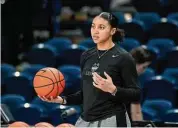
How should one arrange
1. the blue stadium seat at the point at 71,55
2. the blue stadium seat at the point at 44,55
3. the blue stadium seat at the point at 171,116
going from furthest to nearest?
the blue stadium seat at the point at 44,55, the blue stadium seat at the point at 71,55, the blue stadium seat at the point at 171,116

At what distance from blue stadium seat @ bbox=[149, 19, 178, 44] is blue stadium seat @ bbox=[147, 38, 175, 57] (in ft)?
0.89

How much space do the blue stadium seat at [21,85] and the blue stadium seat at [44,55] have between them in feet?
2.70

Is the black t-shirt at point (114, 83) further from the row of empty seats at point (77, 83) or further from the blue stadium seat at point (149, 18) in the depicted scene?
the blue stadium seat at point (149, 18)

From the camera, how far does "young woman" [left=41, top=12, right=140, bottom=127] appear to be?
4238 millimetres

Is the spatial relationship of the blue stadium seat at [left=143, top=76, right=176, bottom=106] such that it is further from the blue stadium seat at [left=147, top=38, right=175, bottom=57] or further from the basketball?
the basketball

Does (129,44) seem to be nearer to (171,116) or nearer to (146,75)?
(146,75)

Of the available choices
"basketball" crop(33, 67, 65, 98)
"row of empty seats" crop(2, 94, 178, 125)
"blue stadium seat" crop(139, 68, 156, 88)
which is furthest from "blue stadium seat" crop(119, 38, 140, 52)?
"basketball" crop(33, 67, 65, 98)

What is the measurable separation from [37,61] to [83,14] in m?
2.92

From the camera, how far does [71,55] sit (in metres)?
8.73

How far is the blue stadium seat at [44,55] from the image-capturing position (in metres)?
8.73

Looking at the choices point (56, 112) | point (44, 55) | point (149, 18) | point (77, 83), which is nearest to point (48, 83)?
point (56, 112)

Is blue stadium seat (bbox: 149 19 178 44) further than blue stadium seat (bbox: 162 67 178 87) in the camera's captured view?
Yes

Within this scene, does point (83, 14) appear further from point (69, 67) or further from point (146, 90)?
point (146, 90)

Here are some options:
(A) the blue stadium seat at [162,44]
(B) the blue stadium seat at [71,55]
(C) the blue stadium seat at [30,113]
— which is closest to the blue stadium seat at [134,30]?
(A) the blue stadium seat at [162,44]
